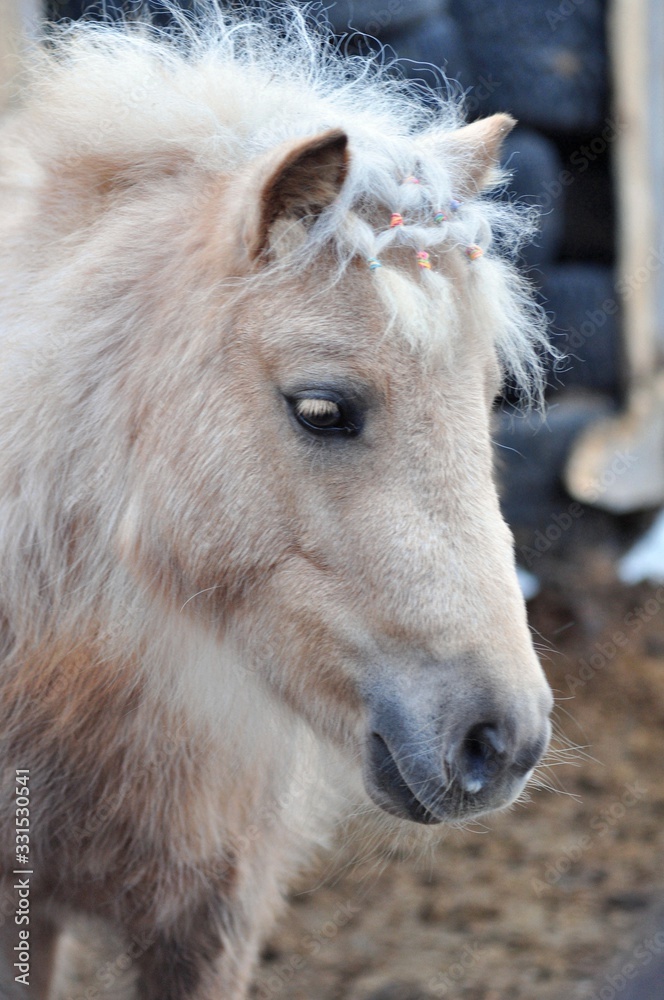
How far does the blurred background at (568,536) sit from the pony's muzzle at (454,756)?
138cm

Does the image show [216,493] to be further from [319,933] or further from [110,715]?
[319,933]

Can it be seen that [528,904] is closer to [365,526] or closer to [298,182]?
[365,526]

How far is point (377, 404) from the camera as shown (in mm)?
1687

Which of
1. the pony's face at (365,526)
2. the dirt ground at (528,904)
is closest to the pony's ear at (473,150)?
the pony's face at (365,526)

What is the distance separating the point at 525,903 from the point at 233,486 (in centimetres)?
236

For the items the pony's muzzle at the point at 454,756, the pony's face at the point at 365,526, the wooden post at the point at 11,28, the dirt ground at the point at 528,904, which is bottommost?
the dirt ground at the point at 528,904

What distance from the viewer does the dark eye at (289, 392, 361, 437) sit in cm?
169

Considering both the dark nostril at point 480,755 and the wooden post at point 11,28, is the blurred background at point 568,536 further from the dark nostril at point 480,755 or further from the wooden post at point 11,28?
the dark nostril at point 480,755

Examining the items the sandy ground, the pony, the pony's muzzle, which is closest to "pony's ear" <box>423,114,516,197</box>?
the pony

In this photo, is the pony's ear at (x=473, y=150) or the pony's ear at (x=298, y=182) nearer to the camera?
the pony's ear at (x=298, y=182)

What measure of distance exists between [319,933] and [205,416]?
7.34ft

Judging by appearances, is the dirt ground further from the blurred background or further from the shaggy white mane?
the shaggy white mane

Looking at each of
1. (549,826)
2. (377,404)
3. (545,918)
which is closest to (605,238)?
(549,826)

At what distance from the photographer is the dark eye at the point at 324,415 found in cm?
169
